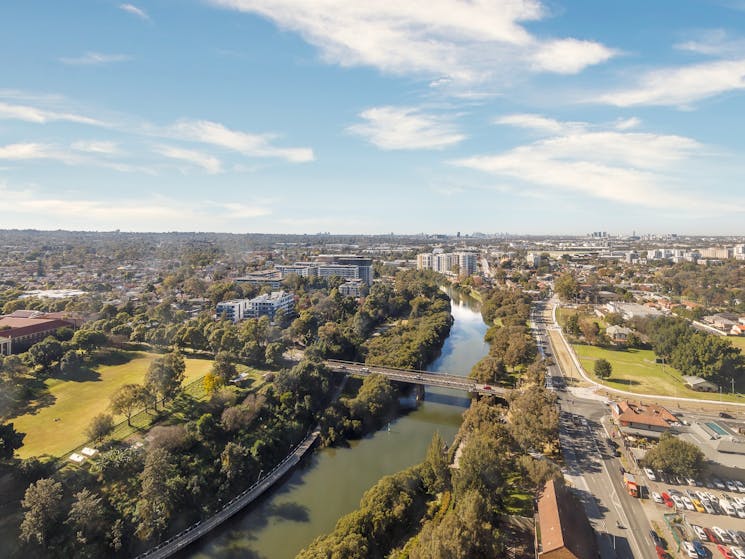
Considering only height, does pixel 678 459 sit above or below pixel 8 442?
below

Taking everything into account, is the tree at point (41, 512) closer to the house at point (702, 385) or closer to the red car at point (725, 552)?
the red car at point (725, 552)

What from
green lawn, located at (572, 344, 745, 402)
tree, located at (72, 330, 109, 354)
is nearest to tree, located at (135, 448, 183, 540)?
tree, located at (72, 330, 109, 354)

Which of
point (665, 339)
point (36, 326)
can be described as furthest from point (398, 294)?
point (36, 326)

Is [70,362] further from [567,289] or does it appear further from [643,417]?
[567,289]

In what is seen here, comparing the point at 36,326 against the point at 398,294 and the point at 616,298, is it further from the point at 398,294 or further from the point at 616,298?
the point at 616,298

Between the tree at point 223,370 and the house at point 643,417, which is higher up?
the tree at point 223,370

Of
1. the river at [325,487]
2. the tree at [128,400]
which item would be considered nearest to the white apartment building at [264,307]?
the river at [325,487]

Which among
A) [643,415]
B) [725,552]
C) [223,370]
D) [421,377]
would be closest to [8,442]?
[223,370]
